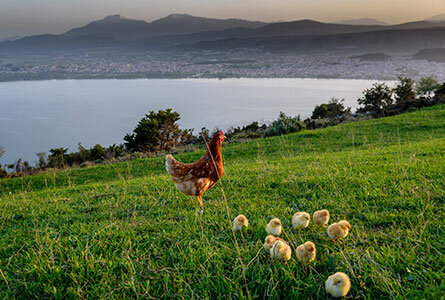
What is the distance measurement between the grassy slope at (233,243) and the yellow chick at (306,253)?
9 centimetres

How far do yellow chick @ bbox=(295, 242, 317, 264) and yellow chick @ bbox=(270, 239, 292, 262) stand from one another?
0.08 m

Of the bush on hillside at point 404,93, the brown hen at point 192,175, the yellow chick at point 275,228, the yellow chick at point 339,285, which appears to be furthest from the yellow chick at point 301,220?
the bush on hillside at point 404,93

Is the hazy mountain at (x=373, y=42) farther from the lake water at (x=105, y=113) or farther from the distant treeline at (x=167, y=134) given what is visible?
the distant treeline at (x=167, y=134)

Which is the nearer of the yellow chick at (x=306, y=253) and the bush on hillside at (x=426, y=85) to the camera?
the yellow chick at (x=306, y=253)

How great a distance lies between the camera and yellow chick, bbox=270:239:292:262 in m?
2.52

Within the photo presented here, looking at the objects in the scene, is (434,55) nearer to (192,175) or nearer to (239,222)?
(192,175)

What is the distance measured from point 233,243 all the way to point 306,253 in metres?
0.94

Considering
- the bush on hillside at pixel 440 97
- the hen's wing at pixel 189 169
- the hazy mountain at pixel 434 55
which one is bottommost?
the bush on hillside at pixel 440 97

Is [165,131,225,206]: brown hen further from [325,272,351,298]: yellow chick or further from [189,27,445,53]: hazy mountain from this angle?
[189,27,445,53]: hazy mountain

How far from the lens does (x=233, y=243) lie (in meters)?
3.20

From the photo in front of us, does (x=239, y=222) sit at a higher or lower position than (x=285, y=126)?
higher

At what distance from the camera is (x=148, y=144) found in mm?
24438

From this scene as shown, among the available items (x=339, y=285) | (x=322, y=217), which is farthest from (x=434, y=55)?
(x=339, y=285)

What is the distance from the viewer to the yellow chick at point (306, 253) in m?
2.45
